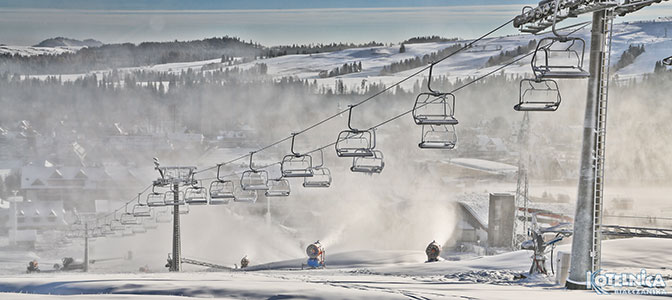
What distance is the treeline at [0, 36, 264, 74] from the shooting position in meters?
55.6

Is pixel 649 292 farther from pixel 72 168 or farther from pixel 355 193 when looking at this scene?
pixel 72 168

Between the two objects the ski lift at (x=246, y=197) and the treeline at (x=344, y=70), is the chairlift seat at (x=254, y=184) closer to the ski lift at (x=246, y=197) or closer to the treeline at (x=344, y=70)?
the ski lift at (x=246, y=197)

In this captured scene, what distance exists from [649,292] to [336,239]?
110 feet

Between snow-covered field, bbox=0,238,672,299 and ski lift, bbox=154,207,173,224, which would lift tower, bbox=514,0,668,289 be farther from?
ski lift, bbox=154,207,173,224

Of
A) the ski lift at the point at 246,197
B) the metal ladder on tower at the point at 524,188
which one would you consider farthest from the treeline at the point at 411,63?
the metal ladder on tower at the point at 524,188

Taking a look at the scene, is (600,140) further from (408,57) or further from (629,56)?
(408,57)

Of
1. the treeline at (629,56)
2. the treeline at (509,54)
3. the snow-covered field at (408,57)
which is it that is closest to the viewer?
the treeline at (629,56)

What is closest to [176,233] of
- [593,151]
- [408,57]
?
[593,151]

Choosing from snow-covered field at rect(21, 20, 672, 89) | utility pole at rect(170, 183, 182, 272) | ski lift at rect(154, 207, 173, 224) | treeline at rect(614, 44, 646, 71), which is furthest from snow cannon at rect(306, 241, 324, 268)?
snow-covered field at rect(21, 20, 672, 89)

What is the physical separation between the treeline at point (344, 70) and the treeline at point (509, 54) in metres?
11.5

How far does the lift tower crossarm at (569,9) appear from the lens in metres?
6.45

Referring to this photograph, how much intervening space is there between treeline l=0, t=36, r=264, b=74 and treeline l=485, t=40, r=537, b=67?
2079cm

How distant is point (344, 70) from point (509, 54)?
14459mm

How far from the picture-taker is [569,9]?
21.6 feet
